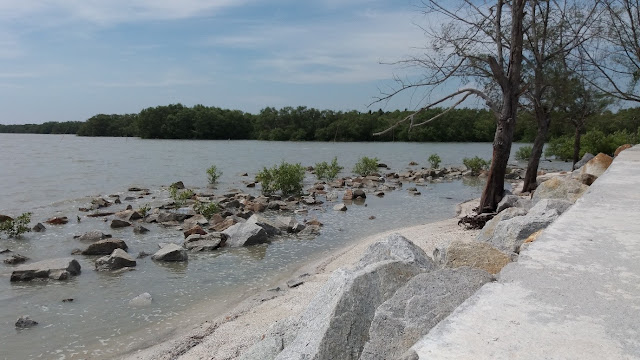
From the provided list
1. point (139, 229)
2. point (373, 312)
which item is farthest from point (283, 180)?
point (373, 312)

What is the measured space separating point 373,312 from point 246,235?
7594mm

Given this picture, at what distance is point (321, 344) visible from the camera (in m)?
3.07

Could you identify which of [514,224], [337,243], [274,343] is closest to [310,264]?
[337,243]

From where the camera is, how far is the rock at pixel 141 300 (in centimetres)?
710

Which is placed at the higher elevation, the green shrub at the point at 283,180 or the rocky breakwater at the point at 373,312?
the rocky breakwater at the point at 373,312

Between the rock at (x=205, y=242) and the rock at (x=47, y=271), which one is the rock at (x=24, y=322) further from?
the rock at (x=205, y=242)

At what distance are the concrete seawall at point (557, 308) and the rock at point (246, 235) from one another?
7.34 metres

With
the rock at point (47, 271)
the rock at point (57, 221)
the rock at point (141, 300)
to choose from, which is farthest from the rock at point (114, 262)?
the rock at point (57, 221)

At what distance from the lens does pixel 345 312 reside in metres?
3.27

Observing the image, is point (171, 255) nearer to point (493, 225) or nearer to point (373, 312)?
point (493, 225)

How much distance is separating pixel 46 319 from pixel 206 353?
2817mm

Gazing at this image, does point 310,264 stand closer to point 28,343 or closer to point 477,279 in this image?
point 28,343

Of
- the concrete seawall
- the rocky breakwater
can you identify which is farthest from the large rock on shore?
the concrete seawall

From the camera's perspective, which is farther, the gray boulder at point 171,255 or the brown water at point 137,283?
the gray boulder at point 171,255
